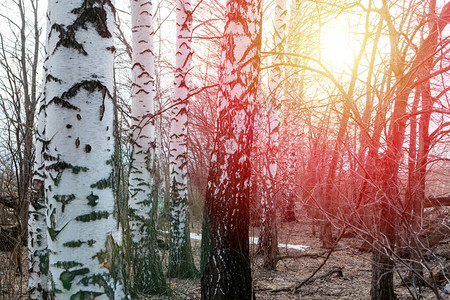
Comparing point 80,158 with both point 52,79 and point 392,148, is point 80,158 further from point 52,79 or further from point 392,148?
point 392,148

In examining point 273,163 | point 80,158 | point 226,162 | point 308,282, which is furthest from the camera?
point 273,163

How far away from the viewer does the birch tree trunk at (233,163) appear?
363 centimetres

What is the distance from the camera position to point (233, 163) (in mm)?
3674

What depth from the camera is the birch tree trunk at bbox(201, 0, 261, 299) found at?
11.9ft

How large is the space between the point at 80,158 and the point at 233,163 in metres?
2.03

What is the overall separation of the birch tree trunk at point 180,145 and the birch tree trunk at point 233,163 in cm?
252

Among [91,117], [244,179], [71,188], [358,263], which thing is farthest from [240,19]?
[358,263]

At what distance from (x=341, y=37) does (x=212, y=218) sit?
3407 millimetres

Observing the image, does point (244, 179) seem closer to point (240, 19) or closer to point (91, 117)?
point (240, 19)

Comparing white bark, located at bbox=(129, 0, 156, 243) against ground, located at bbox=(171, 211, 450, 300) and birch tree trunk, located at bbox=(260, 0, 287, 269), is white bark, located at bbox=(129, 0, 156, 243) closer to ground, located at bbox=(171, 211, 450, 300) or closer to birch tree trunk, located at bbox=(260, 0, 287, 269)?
ground, located at bbox=(171, 211, 450, 300)

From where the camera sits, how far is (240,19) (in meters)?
3.69

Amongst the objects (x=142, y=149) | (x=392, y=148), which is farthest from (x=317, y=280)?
(x=142, y=149)

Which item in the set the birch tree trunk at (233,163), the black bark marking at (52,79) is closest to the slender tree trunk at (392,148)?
the birch tree trunk at (233,163)

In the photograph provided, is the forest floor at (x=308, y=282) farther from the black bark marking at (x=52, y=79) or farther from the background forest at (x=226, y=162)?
the black bark marking at (x=52, y=79)
